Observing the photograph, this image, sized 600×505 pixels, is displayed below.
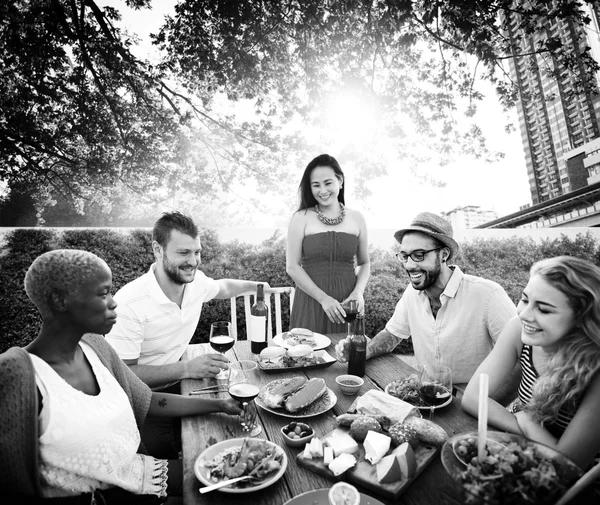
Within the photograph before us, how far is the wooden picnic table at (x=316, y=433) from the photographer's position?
1040 mm

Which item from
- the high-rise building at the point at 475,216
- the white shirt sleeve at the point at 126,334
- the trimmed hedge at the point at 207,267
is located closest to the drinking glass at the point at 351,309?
the white shirt sleeve at the point at 126,334

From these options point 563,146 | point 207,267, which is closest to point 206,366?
point 207,267

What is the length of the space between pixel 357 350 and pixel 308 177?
193 cm

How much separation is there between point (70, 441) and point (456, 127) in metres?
7.62

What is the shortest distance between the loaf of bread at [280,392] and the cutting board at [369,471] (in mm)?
344

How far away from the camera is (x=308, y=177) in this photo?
335 centimetres

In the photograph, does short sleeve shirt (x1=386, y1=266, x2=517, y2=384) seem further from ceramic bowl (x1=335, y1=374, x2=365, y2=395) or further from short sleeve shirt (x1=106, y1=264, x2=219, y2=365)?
short sleeve shirt (x1=106, y1=264, x2=219, y2=365)

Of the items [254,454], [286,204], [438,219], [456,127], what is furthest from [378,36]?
[254,454]

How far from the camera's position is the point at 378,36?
20.5ft

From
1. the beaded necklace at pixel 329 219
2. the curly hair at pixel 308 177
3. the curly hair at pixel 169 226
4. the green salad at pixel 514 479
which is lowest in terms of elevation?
the green salad at pixel 514 479

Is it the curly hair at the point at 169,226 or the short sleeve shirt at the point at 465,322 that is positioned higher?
the curly hair at the point at 169,226

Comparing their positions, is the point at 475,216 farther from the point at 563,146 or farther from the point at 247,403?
the point at 247,403

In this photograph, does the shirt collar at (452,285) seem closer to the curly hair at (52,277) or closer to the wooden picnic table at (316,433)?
the wooden picnic table at (316,433)

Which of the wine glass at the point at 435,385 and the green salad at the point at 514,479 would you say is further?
the wine glass at the point at 435,385
